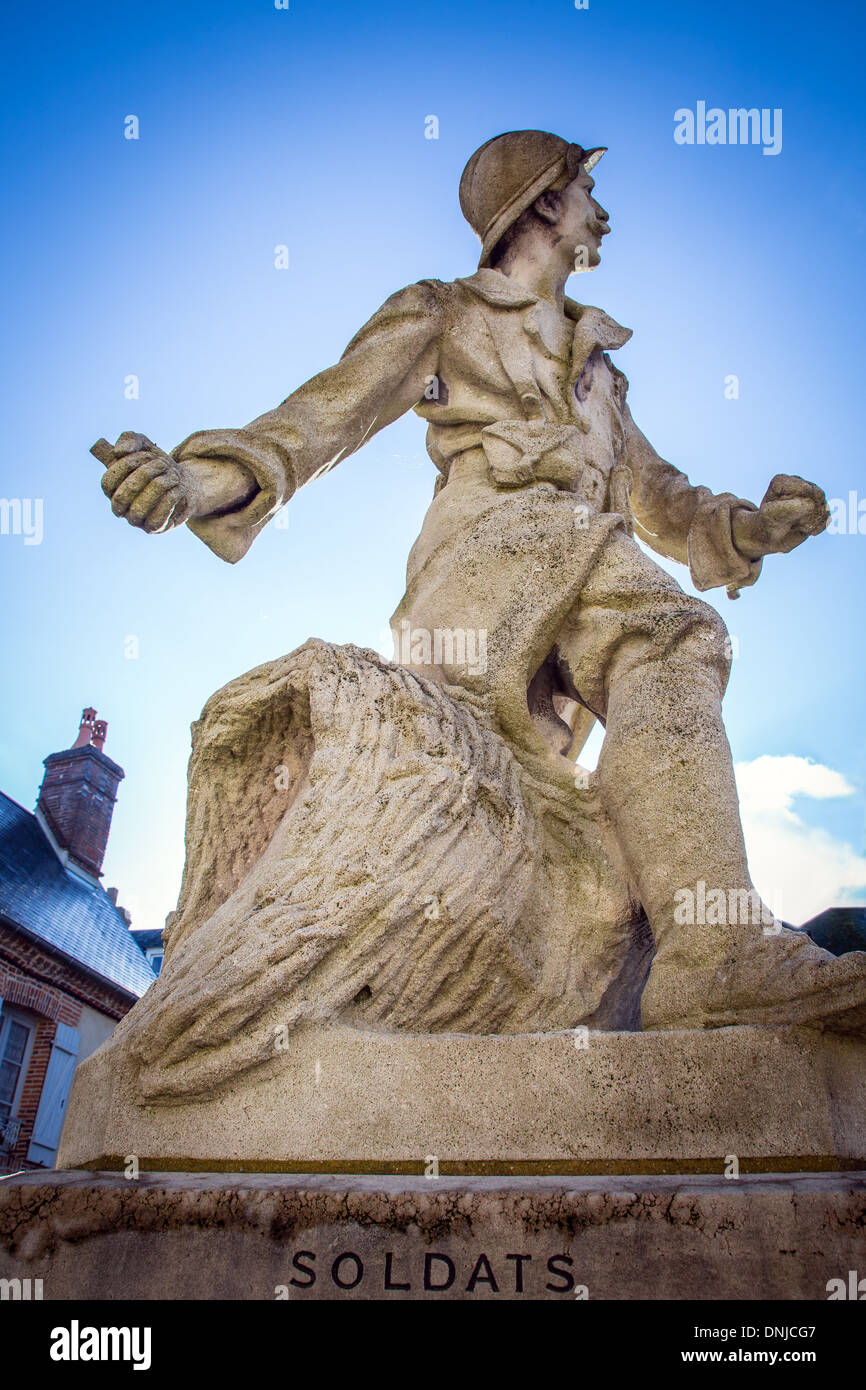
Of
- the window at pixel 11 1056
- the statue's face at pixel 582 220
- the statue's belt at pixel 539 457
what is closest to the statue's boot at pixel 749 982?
the statue's belt at pixel 539 457

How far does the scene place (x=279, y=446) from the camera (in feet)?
9.00

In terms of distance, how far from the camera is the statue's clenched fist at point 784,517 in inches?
125

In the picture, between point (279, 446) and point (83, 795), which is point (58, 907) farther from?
point (279, 446)

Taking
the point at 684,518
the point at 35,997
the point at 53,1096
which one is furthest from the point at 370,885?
the point at 53,1096

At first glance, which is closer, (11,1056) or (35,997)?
(11,1056)

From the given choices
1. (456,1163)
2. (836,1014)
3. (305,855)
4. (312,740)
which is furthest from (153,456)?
(836,1014)

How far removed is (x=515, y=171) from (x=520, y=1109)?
3.27m

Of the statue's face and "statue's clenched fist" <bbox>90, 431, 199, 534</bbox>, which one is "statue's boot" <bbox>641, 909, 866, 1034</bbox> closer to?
"statue's clenched fist" <bbox>90, 431, 199, 534</bbox>

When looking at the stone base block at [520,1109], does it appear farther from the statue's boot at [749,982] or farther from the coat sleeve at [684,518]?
the coat sleeve at [684,518]

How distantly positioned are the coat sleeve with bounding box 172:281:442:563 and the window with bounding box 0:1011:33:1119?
11.9m

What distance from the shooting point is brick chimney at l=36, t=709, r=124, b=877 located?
56.5ft

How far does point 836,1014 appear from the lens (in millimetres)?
1789

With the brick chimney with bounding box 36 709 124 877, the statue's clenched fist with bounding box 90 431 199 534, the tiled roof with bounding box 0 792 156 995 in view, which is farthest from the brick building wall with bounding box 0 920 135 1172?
the statue's clenched fist with bounding box 90 431 199 534
